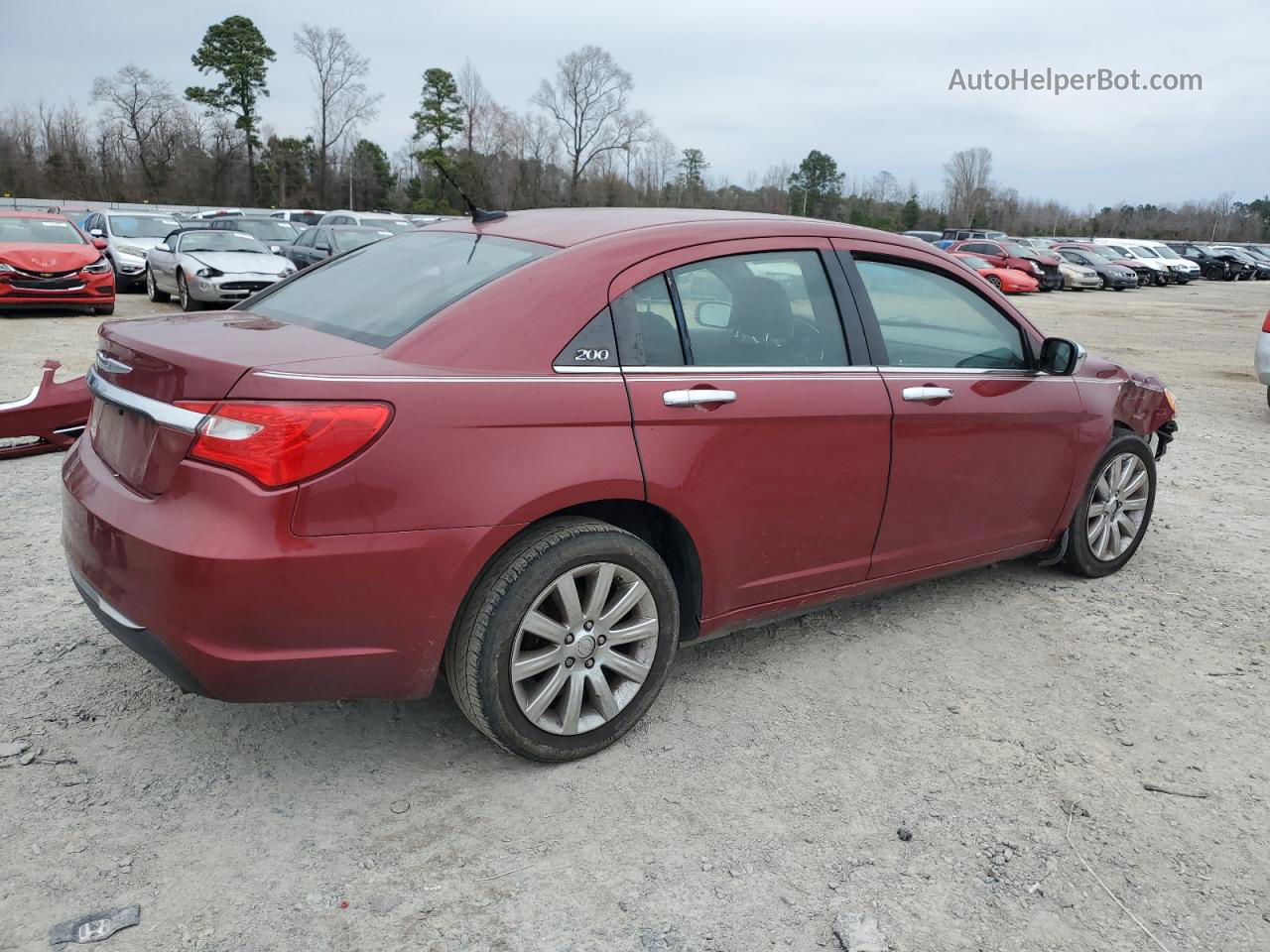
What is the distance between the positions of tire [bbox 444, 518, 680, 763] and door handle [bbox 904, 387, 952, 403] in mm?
1205

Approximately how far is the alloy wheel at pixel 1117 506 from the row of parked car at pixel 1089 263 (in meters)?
20.2

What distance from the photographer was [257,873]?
8.28ft

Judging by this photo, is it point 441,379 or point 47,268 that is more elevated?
point 441,379

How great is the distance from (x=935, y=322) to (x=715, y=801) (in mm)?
2151

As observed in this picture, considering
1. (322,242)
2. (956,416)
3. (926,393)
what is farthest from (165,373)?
(322,242)

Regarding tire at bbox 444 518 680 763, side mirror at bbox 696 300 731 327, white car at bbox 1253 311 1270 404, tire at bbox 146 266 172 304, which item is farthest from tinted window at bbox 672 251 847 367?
tire at bbox 146 266 172 304

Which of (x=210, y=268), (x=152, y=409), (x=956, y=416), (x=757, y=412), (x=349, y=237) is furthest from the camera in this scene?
(x=349, y=237)

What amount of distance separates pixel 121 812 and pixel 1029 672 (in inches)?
122

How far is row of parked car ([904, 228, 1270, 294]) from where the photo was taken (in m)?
31.7

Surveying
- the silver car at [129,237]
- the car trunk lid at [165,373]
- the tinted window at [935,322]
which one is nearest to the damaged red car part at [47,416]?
the car trunk lid at [165,373]

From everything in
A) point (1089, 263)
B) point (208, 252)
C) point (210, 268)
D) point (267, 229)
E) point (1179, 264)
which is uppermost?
point (1179, 264)

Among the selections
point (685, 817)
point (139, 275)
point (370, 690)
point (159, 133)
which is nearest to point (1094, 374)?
point (685, 817)

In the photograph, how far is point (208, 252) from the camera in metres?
15.7

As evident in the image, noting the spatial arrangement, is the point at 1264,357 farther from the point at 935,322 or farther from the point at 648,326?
the point at 648,326
